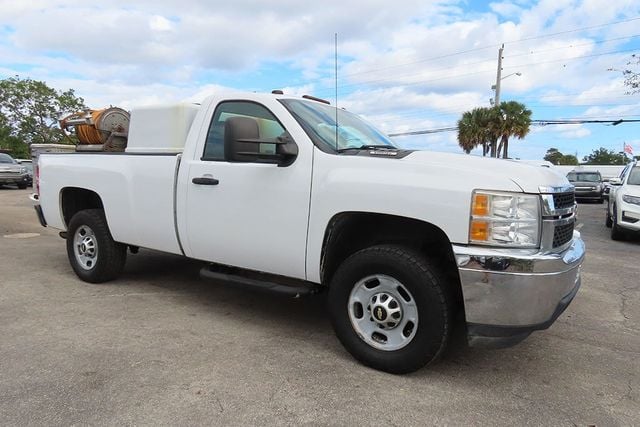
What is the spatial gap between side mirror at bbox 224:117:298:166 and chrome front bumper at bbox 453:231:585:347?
4.60 feet

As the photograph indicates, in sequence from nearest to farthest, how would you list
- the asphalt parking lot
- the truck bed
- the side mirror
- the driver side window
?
the asphalt parking lot
the side mirror
the driver side window
the truck bed

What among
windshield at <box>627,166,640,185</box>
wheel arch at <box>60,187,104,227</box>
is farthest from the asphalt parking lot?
windshield at <box>627,166,640,185</box>

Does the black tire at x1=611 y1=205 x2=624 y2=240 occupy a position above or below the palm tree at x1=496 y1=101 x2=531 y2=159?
below

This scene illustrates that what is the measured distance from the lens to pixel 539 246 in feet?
10.0

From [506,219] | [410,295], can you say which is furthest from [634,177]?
[410,295]

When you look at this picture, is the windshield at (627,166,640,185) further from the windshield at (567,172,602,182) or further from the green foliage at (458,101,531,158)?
the green foliage at (458,101,531,158)

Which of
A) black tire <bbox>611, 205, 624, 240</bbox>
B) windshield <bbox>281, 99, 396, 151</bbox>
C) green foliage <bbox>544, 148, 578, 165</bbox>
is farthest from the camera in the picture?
green foliage <bbox>544, 148, 578, 165</bbox>

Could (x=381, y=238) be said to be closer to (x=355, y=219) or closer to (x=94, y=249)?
(x=355, y=219)

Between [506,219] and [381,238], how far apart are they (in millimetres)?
952

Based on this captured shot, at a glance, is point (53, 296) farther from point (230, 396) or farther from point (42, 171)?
point (230, 396)

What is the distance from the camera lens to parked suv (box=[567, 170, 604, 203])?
23.8 meters

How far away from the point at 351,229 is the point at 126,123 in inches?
134

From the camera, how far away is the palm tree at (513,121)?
3044 centimetres

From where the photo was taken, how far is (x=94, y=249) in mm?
5480
